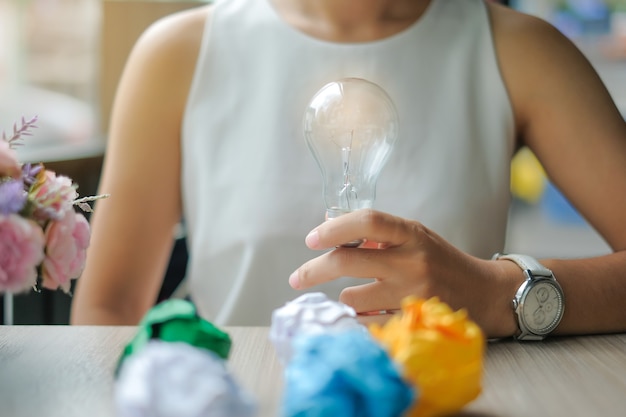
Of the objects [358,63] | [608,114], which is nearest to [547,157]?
[608,114]

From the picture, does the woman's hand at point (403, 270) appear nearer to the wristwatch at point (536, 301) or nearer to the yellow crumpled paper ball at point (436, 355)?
the wristwatch at point (536, 301)

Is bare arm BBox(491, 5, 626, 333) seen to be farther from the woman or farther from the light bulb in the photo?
the light bulb

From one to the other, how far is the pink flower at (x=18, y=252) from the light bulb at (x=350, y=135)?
243mm

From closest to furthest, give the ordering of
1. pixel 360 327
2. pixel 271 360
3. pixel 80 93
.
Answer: pixel 360 327 < pixel 271 360 < pixel 80 93

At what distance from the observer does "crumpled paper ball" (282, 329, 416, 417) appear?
44 cm

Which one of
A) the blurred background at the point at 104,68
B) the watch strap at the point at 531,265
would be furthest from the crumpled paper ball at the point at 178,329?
the blurred background at the point at 104,68

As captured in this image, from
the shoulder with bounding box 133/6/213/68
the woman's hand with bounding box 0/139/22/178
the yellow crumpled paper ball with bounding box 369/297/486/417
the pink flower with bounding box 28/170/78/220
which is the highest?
the shoulder with bounding box 133/6/213/68

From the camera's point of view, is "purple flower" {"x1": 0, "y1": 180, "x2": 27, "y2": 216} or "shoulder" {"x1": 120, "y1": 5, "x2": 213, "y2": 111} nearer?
"purple flower" {"x1": 0, "y1": 180, "x2": 27, "y2": 216}

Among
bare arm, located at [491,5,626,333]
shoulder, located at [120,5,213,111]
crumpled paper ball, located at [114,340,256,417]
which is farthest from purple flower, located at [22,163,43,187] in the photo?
bare arm, located at [491,5,626,333]

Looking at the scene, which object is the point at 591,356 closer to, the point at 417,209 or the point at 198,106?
the point at 417,209

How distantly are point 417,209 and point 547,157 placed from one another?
0.18m

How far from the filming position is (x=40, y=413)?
1.86 feet

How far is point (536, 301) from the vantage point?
32.0 inches

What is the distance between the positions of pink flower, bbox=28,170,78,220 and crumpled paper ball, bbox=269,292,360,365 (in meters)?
0.19
